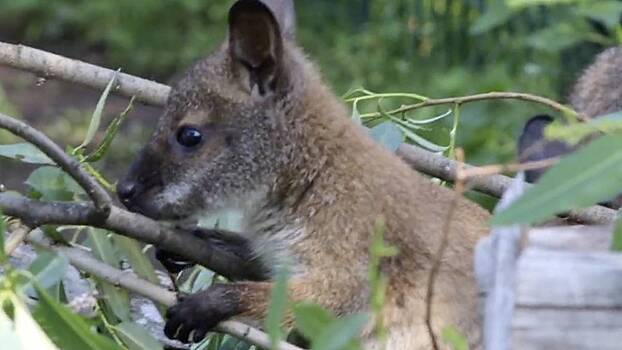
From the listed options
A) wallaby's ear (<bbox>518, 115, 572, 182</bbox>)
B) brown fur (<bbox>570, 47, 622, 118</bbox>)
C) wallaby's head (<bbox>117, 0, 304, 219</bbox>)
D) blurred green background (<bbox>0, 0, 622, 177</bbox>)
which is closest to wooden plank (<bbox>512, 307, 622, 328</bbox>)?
wallaby's head (<bbox>117, 0, 304, 219</bbox>)

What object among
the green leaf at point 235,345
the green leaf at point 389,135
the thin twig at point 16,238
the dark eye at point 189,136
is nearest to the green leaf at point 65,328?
the thin twig at point 16,238

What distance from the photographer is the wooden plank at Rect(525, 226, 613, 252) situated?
6.87 feet

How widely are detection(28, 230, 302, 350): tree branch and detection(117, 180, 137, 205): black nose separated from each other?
270mm

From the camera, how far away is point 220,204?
338 cm

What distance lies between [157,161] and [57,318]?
1.06 metres

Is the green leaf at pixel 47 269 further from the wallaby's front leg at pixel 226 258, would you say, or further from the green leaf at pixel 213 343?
the green leaf at pixel 213 343

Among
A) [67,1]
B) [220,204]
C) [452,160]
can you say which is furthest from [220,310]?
[67,1]

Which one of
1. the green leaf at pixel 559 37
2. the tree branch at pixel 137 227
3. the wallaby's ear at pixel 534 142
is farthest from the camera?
the green leaf at pixel 559 37

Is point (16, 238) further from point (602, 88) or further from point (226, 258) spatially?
point (602, 88)

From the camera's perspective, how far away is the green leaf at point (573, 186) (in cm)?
188

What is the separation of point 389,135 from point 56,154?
110cm

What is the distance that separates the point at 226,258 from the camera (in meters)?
3.14

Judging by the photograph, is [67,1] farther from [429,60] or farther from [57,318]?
[57,318]

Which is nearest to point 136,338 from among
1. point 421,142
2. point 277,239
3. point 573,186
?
point 277,239
